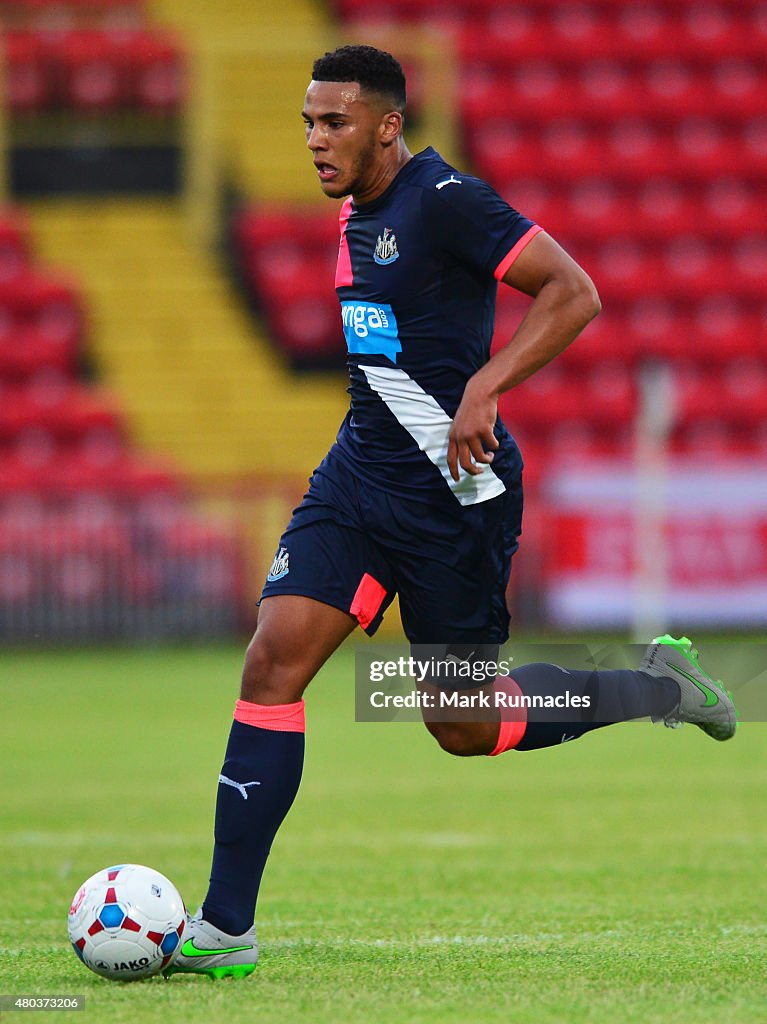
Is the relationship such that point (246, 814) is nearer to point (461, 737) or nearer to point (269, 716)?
point (269, 716)

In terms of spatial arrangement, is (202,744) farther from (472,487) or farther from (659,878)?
(472,487)

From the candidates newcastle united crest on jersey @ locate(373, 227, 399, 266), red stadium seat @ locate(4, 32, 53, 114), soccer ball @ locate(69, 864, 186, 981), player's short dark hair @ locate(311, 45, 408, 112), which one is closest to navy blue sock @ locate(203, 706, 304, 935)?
soccer ball @ locate(69, 864, 186, 981)

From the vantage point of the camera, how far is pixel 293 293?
17.5m

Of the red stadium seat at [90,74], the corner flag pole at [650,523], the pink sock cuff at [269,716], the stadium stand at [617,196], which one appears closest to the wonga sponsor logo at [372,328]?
the pink sock cuff at [269,716]

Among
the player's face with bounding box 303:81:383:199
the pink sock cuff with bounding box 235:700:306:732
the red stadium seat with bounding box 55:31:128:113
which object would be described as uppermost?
the red stadium seat with bounding box 55:31:128:113

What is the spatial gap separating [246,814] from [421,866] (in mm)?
1759

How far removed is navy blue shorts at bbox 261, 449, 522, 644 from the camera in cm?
429

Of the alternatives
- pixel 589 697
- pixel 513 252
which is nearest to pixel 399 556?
pixel 589 697

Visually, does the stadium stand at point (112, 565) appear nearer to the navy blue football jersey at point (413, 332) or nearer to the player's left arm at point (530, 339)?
the navy blue football jersey at point (413, 332)

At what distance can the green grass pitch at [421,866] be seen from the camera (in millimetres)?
3832

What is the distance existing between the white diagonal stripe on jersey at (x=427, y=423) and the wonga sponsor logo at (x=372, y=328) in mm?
55

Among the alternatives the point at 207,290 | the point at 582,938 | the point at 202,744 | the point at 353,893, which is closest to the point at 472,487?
the point at 582,938

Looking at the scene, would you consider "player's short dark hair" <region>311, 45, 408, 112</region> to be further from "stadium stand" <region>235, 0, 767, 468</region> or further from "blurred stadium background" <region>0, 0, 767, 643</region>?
"stadium stand" <region>235, 0, 767, 468</region>

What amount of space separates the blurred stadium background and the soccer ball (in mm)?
9948
